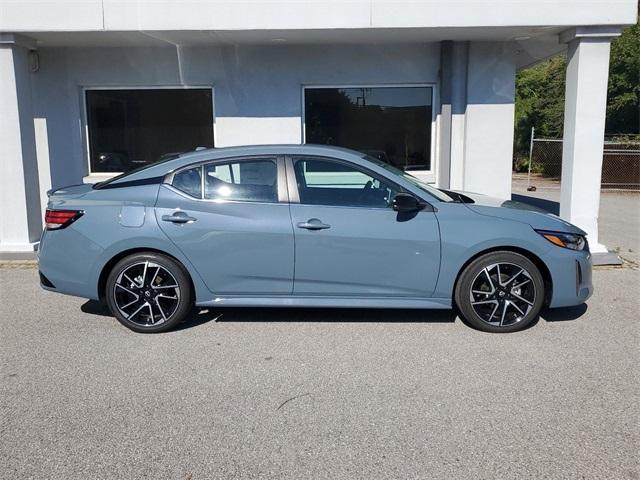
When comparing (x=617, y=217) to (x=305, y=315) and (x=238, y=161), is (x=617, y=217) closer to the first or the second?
(x=305, y=315)

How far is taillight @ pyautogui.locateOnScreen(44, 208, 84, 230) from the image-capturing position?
498 centimetres

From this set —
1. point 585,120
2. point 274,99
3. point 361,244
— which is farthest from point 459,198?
point 274,99

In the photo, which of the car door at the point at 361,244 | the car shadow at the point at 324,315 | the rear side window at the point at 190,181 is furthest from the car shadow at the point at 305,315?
the rear side window at the point at 190,181

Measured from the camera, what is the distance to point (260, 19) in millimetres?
7359

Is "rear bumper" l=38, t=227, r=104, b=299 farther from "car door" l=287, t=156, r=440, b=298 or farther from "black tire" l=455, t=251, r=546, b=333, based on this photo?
"black tire" l=455, t=251, r=546, b=333

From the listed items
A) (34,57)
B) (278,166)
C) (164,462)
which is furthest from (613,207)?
(164,462)

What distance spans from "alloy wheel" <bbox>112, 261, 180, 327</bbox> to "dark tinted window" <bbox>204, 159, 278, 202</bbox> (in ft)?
2.70

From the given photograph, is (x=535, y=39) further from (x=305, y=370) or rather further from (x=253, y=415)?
(x=253, y=415)

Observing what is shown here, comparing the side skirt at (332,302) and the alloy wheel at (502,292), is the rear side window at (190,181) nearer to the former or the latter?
the side skirt at (332,302)

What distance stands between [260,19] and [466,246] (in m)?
4.38

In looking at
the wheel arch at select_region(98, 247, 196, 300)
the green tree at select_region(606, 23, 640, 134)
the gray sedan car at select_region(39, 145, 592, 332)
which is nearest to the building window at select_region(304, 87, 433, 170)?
the gray sedan car at select_region(39, 145, 592, 332)

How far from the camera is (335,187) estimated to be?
197 inches

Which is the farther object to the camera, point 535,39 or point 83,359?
point 535,39

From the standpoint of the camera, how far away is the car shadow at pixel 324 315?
17.6ft
